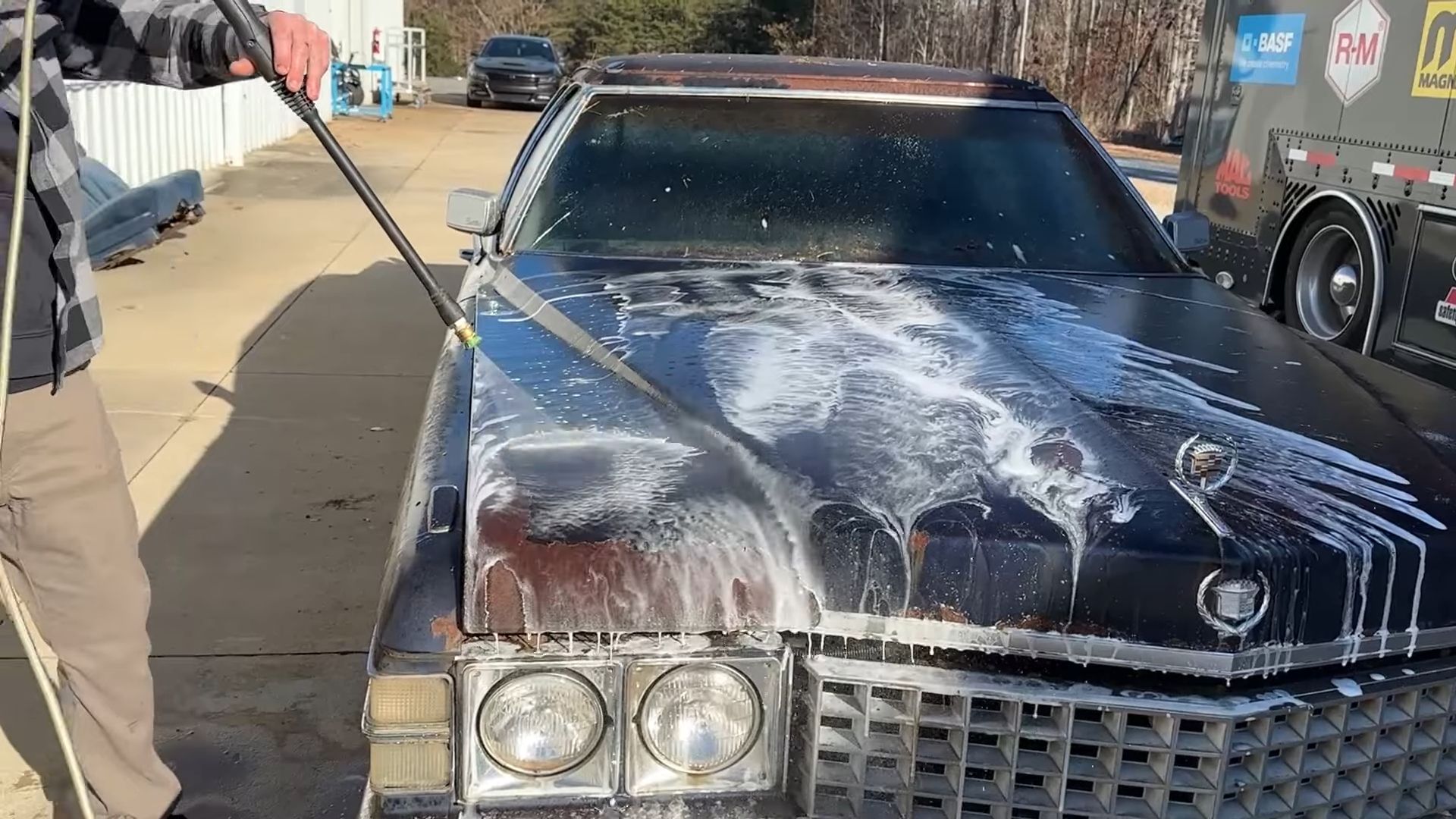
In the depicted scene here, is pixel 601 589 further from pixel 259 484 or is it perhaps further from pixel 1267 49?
pixel 1267 49

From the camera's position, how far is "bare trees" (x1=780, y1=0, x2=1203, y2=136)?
23.8 m

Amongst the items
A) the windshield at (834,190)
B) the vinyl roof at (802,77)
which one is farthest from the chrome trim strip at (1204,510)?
the vinyl roof at (802,77)

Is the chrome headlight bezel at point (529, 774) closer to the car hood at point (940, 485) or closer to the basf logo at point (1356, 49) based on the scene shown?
the car hood at point (940, 485)

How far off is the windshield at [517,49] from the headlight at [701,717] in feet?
85.7

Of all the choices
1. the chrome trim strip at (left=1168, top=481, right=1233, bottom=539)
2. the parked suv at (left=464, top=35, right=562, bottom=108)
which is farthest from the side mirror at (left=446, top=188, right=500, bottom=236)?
the parked suv at (left=464, top=35, right=562, bottom=108)

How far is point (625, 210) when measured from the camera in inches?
133

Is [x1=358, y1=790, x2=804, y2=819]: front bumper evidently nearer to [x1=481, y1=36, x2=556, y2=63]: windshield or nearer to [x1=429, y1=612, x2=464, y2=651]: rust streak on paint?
[x1=429, y1=612, x2=464, y2=651]: rust streak on paint

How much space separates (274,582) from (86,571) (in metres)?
1.83

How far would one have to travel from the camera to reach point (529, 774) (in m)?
1.73

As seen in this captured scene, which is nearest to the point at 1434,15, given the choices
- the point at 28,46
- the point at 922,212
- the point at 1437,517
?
the point at 922,212

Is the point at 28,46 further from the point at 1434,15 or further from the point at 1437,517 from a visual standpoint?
the point at 1434,15

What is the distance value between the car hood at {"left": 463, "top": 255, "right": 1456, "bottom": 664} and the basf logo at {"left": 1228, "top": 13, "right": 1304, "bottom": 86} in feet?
21.3

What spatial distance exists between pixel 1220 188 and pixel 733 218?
7.10m

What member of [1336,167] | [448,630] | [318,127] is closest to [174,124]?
[1336,167]
